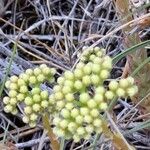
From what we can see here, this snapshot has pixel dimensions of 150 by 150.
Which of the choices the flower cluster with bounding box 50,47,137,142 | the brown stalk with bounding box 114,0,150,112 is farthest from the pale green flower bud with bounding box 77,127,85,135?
the brown stalk with bounding box 114,0,150,112

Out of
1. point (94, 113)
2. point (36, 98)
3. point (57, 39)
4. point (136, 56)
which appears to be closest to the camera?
point (94, 113)

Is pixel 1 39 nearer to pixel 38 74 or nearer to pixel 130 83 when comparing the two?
pixel 38 74

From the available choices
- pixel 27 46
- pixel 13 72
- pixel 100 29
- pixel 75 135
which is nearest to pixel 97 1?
pixel 100 29

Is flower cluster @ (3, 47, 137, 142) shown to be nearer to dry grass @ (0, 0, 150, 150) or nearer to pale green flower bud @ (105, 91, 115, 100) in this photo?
pale green flower bud @ (105, 91, 115, 100)

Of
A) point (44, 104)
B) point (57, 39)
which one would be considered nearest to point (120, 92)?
point (44, 104)

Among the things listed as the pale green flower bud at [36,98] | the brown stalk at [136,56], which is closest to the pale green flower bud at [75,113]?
the pale green flower bud at [36,98]

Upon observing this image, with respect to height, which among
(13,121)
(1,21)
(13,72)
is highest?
(1,21)

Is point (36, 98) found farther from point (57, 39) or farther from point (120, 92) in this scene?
point (57, 39)

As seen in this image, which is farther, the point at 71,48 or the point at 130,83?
the point at 71,48
